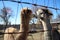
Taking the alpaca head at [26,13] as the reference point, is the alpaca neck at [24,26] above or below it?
below

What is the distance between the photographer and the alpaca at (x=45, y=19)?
1.16m

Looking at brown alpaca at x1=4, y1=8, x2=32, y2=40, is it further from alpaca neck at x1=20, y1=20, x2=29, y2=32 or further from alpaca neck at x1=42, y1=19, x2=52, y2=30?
alpaca neck at x1=42, y1=19, x2=52, y2=30

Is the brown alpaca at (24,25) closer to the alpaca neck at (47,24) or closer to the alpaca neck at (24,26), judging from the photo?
the alpaca neck at (24,26)

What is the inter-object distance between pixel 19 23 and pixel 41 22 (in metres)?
0.21

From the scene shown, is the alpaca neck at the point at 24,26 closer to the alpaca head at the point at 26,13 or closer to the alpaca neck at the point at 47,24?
the alpaca head at the point at 26,13

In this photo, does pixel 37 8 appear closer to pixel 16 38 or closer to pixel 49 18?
pixel 49 18

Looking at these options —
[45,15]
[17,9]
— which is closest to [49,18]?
[45,15]

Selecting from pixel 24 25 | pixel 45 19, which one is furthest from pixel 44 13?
pixel 24 25

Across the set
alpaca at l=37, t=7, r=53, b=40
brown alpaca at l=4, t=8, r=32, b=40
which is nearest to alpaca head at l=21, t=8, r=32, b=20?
brown alpaca at l=4, t=8, r=32, b=40

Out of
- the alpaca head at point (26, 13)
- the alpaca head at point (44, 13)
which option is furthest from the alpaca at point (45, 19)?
the alpaca head at point (26, 13)

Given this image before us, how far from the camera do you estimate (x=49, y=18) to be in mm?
1180

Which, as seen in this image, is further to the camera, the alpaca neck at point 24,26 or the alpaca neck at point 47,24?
the alpaca neck at point 47,24

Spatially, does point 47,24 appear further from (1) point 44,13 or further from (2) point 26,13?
(2) point 26,13

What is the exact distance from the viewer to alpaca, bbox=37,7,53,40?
1.16m
